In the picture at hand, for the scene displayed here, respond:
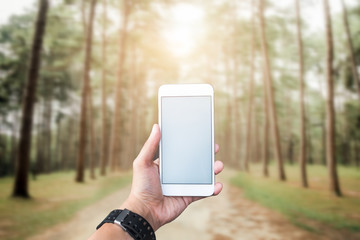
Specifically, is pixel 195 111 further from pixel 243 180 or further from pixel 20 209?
pixel 243 180

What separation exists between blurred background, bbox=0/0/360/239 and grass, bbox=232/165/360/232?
0.03m

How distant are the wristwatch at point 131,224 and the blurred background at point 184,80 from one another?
10.6ft

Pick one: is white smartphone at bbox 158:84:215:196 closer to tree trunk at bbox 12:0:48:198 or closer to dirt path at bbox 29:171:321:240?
dirt path at bbox 29:171:321:240

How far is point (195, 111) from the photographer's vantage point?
1648 mm

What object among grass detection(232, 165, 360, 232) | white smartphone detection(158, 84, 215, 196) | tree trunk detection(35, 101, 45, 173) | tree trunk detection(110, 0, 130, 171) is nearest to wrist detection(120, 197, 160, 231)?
white smartphone detection(158, 84, 215, 196)

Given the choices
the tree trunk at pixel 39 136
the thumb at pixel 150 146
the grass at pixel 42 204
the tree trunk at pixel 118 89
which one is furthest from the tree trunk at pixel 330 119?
the tree trunk at pixel 39 136

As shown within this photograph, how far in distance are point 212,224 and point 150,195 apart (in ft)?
11.9

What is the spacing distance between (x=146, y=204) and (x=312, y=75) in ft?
29.5

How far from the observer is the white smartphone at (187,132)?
161 cm

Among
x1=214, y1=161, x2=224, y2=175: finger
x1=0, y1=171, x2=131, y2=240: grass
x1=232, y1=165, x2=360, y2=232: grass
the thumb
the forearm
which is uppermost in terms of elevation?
the thumb

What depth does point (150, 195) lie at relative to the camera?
4.79 ft

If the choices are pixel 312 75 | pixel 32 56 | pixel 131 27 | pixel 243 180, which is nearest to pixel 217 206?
pixel 243 180

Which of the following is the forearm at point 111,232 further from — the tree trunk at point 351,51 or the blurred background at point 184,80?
the tree trunk at point 351,51

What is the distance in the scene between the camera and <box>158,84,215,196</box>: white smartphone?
1614 millimetres
